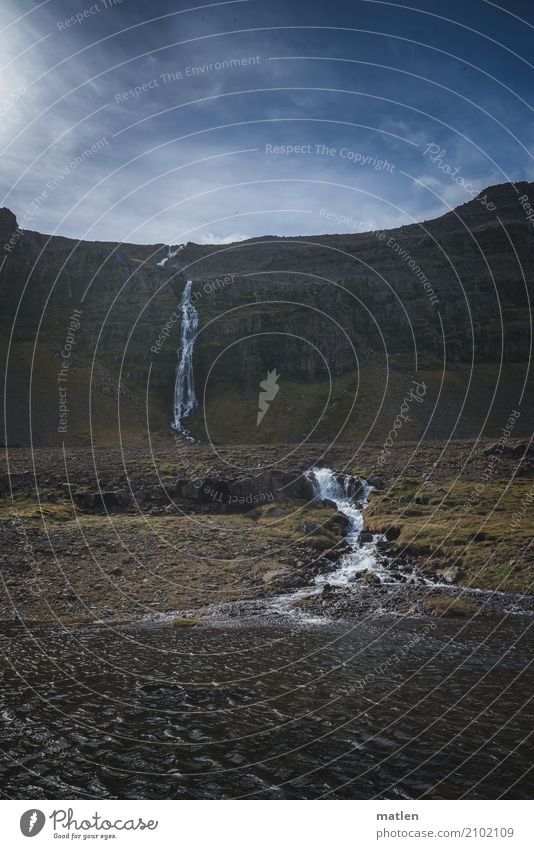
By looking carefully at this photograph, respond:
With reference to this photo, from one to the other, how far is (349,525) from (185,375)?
89.2 m

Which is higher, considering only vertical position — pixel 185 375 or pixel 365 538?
pixel 185 375

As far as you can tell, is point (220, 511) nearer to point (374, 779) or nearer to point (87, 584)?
point (87, 584)

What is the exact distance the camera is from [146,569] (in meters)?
37.9

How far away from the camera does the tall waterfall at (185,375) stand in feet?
406

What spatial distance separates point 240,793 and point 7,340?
441 ft

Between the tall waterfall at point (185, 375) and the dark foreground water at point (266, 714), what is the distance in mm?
89257

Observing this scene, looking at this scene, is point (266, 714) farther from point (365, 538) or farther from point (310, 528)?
point (310, 528)

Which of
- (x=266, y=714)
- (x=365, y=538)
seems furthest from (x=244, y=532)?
(x=266, y=714)

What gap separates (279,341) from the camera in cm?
13775

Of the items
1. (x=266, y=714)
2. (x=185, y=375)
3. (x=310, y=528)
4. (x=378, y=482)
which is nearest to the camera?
(x=266, y=714)

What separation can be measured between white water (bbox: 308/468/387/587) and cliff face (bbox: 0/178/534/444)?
46.6 m

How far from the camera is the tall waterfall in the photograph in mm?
123750
